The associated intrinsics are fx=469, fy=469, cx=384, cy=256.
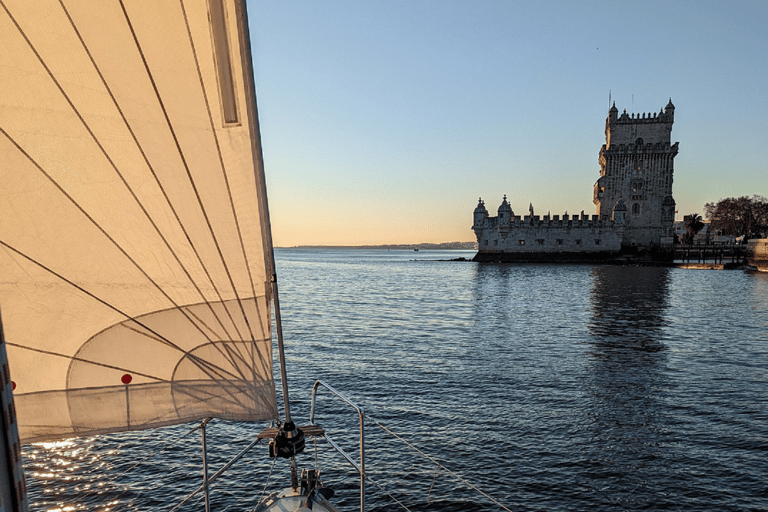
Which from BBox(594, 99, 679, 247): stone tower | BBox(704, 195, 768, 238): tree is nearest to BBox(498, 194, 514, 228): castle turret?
BBox(594, 99, 679, 247): stone tower

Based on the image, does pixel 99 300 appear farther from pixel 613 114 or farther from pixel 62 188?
pixel 613 114

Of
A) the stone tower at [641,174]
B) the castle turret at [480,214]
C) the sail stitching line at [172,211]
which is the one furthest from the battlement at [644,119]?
the sail stitching line at [172,211]

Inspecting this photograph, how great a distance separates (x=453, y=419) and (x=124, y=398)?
931cm

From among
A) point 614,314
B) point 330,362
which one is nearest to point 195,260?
point 330,362

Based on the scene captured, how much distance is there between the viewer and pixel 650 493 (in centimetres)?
840

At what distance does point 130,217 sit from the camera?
3209 millimetres

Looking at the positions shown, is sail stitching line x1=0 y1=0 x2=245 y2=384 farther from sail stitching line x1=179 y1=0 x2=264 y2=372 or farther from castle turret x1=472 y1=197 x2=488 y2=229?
castle turret x1=472 y1=197 x2=488 y2=229

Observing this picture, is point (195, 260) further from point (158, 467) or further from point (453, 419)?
point (453, 419)

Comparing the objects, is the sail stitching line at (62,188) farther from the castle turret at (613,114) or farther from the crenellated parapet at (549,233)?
the castle turret at (613,114)

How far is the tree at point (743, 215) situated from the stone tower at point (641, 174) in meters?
26.9

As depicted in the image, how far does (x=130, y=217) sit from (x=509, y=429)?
999 centimetres

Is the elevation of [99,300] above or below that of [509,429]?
above

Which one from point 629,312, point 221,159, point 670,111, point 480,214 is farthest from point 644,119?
point 221,159

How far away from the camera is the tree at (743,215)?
8862cm
